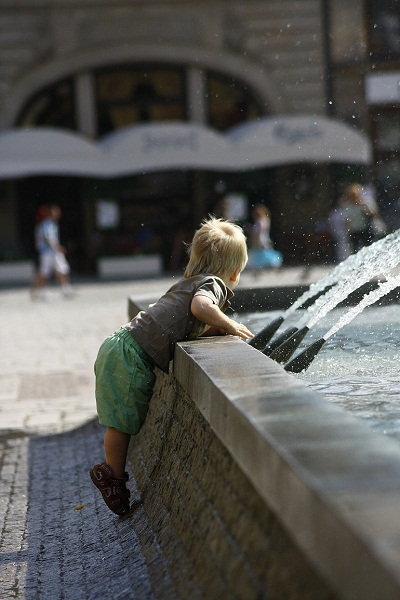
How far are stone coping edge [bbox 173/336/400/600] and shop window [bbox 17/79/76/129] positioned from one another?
933 inches

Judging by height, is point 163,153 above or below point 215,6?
below

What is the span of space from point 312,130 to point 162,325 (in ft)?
62.6

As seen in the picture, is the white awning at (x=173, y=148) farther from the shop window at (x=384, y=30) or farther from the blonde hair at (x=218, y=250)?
the blonde hair at (x=218, y=250)

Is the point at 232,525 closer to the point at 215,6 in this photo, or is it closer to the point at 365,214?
the point at 365,214

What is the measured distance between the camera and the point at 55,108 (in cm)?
2659

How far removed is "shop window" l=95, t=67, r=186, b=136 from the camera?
87.2ft

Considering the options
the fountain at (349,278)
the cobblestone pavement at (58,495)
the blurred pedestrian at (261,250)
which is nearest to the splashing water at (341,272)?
the fountain at (349,278)

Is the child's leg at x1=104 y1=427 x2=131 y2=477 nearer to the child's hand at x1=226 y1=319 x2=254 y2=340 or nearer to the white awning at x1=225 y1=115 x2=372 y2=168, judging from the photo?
the child's hand at x1=226 y1=319 x2=254 y2=340

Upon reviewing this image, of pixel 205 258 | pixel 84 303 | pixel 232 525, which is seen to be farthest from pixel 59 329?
pixel 232 525

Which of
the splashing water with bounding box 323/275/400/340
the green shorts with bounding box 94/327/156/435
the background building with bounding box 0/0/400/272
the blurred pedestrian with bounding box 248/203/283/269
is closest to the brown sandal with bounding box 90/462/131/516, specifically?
the green shorts with bounding box 94/327/156/435

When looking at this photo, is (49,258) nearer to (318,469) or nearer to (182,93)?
(182,93)

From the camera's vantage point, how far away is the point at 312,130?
75.6ft

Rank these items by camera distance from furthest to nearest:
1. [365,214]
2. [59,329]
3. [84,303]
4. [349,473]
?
1. [365,214]
2. [84,303]
3. [59,329]
4. [349,473]

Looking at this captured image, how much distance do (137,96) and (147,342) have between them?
75.2 feet
